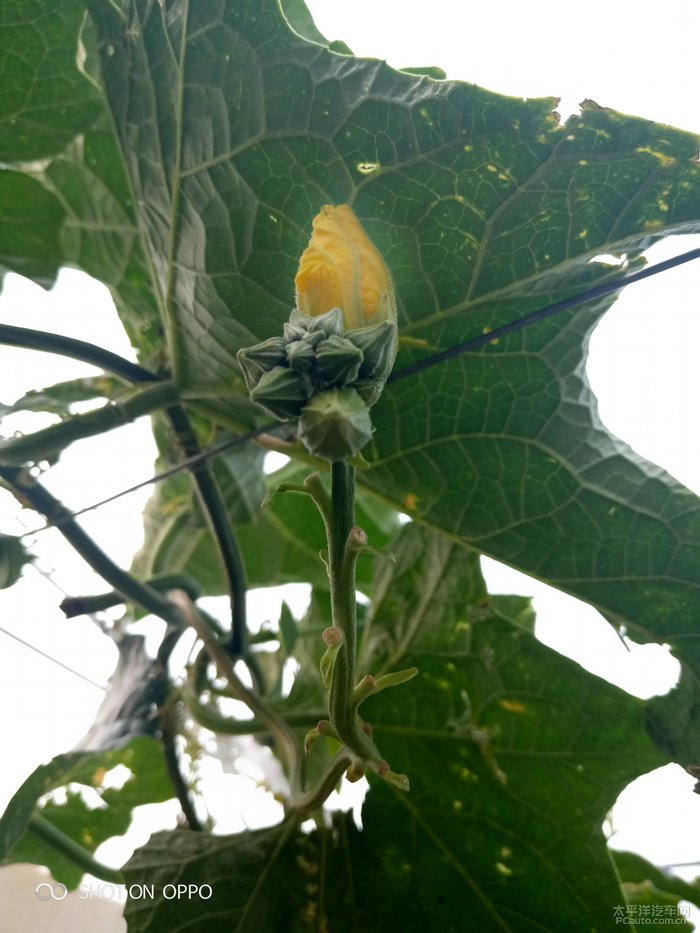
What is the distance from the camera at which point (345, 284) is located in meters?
0.39

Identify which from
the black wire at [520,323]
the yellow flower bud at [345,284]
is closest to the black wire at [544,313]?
the black wire at [520,323]

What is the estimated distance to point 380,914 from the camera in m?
0.62

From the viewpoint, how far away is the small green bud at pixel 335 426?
1.03ft

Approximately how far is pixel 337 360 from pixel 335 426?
0.10 feet

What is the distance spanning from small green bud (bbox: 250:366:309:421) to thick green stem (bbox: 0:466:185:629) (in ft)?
1.10

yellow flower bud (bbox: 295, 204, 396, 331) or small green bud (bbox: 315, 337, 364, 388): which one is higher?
yellow flower bud (bbox: 295, 204, 396, 331)

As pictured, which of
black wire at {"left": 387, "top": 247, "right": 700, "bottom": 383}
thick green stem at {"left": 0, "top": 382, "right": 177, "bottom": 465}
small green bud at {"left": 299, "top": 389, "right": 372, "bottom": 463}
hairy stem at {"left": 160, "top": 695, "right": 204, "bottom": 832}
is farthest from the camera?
hairy stem at {"left": 160, "top": 695, "right": 204, "bottom": 832}

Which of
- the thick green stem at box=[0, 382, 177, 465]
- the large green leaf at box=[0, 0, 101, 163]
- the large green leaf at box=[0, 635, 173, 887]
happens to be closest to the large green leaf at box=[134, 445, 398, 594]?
the large green leaf at box=[0, 635, 173, 887]

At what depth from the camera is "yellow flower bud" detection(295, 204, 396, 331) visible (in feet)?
1.26

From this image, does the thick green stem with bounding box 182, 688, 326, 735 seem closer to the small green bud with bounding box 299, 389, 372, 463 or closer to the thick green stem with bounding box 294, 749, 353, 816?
the thick green stem with bounding box 294, 749, 353, 816

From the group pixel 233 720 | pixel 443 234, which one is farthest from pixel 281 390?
pixel 233 720

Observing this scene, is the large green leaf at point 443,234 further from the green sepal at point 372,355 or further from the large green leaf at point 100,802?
the large green leaf at point 100,802

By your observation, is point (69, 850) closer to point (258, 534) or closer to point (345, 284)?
point (258, 534)

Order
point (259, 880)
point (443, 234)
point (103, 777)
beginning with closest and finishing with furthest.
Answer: point (443, 234) → point (259, 880) → point (103, 777)
